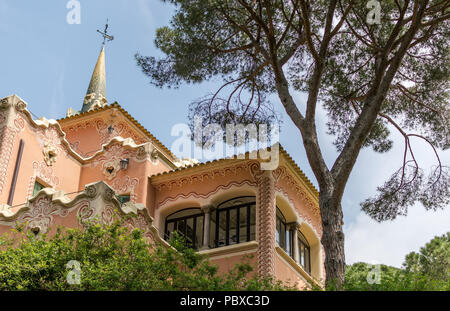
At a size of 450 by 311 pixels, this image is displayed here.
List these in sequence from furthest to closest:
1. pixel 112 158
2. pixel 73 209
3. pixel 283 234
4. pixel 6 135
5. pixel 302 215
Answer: pixel 112 158, pixel 302 215, pixel 283 234, pixel 6 135, pixel 73 209

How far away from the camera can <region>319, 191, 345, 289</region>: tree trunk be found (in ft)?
33.1

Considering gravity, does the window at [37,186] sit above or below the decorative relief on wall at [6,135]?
below

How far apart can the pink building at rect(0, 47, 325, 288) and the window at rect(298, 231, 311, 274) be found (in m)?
0.03

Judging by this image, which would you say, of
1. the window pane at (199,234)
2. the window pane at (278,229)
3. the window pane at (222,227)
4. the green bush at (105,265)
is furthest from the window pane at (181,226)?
the green bush at (105,265)

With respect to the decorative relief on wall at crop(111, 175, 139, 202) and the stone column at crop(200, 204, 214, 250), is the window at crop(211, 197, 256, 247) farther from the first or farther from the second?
the decorative relief on wall at crop(111, 175, 139, 202)

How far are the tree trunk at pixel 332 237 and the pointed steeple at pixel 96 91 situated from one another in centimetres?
1394

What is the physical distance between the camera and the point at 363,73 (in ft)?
48.1

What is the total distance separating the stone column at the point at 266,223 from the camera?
1450cm

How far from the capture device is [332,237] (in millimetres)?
10398

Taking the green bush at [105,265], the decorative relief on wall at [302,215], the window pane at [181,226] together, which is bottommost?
the green bush at [105,265]

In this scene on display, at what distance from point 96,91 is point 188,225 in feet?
31.3

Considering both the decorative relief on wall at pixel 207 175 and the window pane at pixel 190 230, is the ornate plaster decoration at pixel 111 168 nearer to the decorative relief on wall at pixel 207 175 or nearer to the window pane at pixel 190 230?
the decorative relief on wall at pixel 207 175

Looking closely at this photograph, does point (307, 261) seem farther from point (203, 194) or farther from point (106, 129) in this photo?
point (106, 129)

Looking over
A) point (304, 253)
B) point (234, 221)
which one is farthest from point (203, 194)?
point (304, 253)
